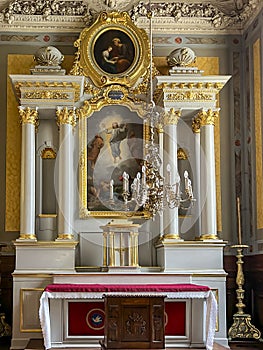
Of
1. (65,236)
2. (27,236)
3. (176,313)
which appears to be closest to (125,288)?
(176,313)

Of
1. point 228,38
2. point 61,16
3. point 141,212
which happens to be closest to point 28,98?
point 61,16

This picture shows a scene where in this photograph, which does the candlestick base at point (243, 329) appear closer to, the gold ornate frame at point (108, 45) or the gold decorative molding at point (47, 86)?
the gold ornate frame at point (108, 45)

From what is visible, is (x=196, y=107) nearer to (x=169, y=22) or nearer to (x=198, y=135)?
(x=198, y=135)

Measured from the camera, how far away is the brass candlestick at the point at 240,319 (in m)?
10.7

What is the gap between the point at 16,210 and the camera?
11.3 meters

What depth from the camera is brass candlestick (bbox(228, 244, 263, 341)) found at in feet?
35.0

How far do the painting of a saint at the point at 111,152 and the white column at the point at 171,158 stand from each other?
0.59m

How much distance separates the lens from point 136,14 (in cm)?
1174

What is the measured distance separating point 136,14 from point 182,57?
1.21 m

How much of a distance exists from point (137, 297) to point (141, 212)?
276 cm

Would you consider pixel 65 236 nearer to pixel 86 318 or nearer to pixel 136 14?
pixel 86 318

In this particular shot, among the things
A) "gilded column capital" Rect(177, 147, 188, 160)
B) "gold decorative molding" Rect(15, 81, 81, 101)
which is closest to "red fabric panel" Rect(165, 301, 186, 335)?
"gilded column capital" Rect(177, 147, 188, 160)

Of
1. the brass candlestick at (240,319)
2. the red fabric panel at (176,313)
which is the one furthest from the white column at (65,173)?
the brass candlestick at (240,319)

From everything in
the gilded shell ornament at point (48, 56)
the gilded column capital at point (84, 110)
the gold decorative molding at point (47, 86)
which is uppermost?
the gilded shell ornament at point (48, 56)
